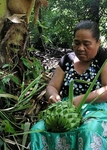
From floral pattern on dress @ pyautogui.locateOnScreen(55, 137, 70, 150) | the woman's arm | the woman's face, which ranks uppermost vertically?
the woman's face

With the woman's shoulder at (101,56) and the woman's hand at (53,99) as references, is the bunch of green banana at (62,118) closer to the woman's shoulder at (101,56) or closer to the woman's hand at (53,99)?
the woman's hand at (53,99)

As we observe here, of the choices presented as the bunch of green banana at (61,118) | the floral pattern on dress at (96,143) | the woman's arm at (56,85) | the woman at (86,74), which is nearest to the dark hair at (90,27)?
the woman at (86,74)

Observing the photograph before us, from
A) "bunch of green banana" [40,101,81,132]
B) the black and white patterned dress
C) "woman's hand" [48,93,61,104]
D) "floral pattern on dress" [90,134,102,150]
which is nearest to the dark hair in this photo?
the black and white patterned dress

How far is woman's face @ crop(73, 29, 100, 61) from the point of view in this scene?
1.68 meters

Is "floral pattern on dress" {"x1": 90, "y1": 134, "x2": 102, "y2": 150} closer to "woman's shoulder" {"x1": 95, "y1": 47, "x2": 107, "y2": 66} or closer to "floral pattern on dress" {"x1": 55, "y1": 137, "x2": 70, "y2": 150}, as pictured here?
"floral pattern on dress" {"x1": 55, "y1": 137, "x2": 70, "y2": 150}

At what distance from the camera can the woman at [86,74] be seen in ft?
4.55

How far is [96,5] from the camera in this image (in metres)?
4.30

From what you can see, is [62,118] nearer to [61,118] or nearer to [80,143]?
[61,118]

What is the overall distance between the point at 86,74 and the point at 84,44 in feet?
0.61

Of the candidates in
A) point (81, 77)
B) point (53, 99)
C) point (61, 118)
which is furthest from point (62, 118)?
point (81, 77)

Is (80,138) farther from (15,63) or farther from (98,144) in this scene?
(15,63)

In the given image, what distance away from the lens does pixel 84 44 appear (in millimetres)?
1680

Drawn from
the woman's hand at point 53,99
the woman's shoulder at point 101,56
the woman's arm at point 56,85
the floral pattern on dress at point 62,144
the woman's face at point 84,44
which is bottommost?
the floral pattern on dress at point 62,144

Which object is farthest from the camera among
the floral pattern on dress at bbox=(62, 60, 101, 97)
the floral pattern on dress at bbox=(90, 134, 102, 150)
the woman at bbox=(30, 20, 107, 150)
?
the floral pattern on dress at bbox=(62, 60, 101, 97)
